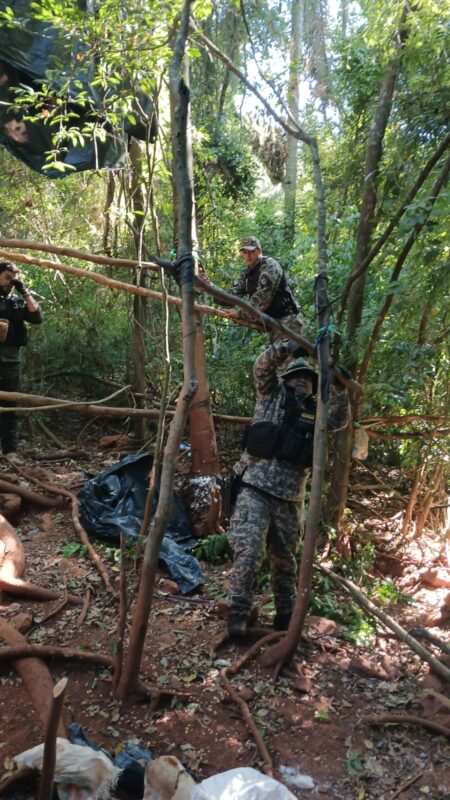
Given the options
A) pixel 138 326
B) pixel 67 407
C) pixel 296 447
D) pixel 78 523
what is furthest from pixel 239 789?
pixel 138 326

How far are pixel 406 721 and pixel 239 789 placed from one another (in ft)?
3.77

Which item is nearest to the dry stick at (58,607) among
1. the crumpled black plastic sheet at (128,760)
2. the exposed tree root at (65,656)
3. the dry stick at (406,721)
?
the exposed tree root at (65,656)

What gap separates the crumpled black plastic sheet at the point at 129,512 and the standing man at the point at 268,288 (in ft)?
6.43

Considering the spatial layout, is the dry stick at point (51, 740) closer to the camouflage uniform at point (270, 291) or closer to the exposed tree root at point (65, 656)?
the exposed tree root at point (65, 656)

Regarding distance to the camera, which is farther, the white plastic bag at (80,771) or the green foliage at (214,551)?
the green foliage at (214,551)

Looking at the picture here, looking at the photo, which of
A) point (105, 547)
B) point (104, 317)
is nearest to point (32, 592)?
point (105, 547)

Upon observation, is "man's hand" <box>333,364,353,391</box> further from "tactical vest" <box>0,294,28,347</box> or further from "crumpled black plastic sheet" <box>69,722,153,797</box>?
"tactical vest" <box>0,294,28,347</box>

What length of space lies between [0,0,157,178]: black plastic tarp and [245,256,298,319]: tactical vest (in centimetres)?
149

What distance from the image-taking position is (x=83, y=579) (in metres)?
4.12

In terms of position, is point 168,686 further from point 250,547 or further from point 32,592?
point 32,592

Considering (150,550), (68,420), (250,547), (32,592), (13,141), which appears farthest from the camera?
(68,420)

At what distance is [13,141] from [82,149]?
60cm

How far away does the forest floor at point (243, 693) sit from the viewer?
251 cm

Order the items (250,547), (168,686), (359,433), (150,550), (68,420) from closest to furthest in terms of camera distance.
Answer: (150,550) → (168,686) → (250,547) → (359,433) → (68,420)
